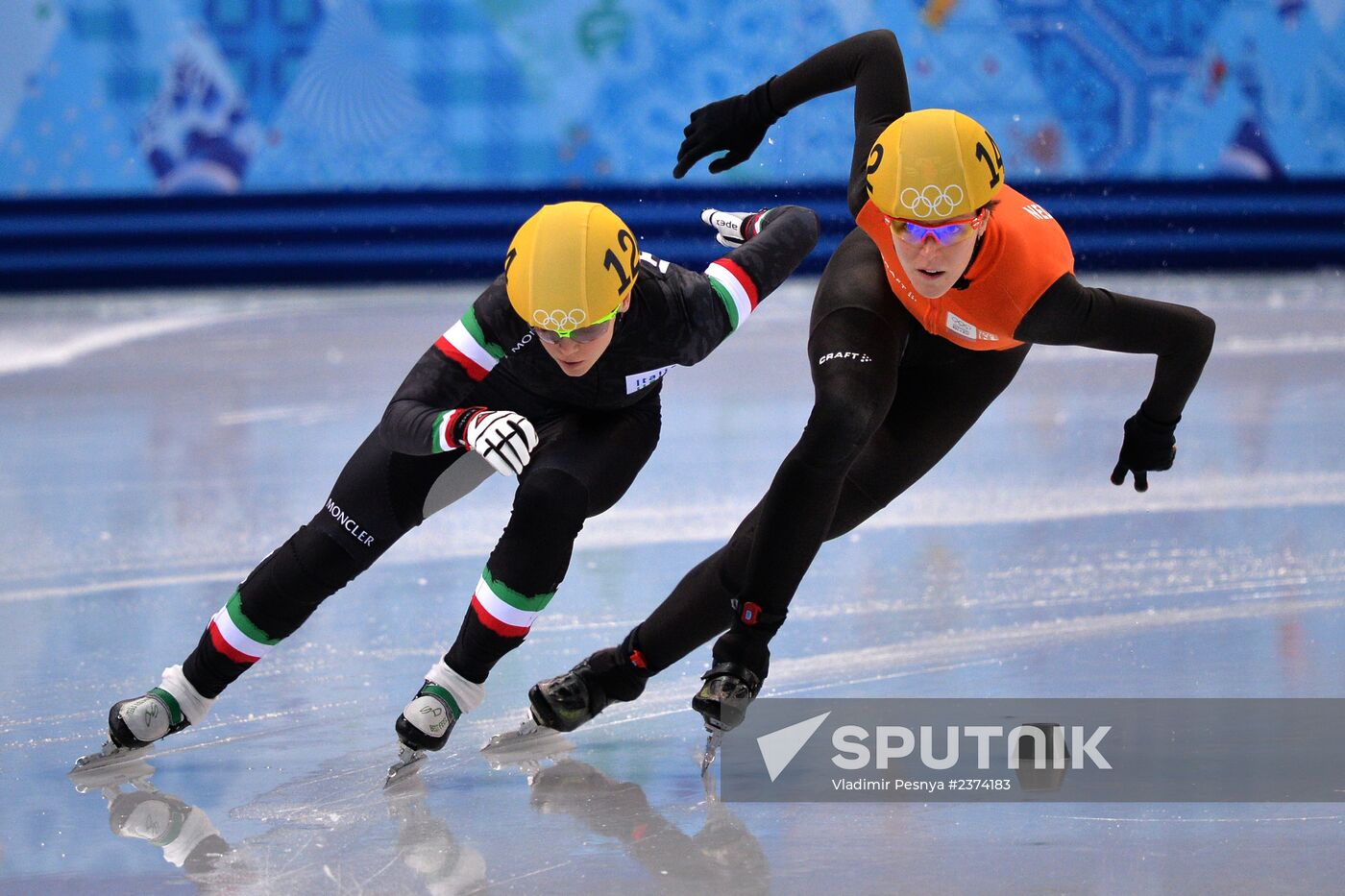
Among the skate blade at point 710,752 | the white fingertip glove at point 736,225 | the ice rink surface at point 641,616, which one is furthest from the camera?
the white fingertip glove at point 736,225

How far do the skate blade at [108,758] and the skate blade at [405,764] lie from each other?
0.52m

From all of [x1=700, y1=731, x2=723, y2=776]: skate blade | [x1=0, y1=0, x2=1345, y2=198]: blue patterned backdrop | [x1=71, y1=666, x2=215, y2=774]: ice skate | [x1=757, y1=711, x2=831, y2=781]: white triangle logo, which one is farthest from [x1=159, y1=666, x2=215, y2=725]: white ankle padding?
[x1=0, y1=0, x2=1345, y2=198]: blue patterned backdrop

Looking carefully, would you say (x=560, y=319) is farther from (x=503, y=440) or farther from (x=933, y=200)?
(x=933, y=200)

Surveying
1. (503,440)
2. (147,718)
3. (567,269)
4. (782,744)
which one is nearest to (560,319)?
(567,269)

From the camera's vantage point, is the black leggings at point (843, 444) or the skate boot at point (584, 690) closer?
the black leggings at point (843, 444)

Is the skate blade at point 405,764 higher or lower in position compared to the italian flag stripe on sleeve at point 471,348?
lower

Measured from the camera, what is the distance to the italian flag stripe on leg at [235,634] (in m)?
3.17

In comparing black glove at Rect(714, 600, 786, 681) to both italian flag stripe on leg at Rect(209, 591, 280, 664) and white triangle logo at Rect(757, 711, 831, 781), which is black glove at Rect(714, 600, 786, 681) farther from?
italian flag stripe on leg at Rect(209, 591, 280, 664)

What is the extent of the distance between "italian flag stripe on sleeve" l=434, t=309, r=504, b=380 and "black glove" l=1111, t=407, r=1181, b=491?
120cm

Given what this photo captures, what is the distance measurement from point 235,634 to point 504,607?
557mm

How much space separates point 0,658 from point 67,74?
7102 millimetres

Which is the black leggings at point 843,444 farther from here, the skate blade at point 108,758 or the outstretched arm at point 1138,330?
the skate blade at point 108,758

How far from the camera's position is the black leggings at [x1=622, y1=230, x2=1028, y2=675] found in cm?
291

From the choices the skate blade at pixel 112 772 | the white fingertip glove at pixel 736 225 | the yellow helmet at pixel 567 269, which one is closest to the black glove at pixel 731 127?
the white fingertip glove at pixel 736 225
